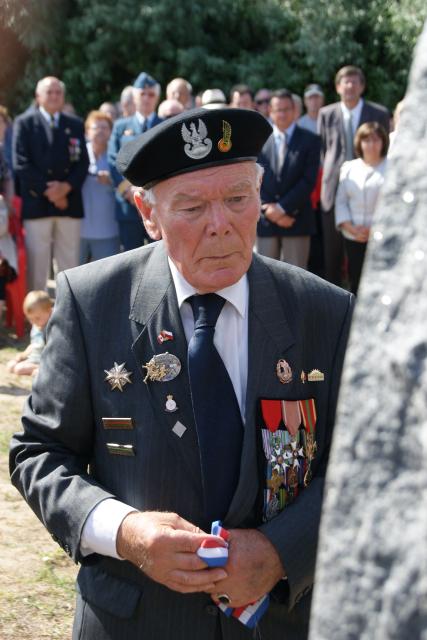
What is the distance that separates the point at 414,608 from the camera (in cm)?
61

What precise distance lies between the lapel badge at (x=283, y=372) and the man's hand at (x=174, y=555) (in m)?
0.38

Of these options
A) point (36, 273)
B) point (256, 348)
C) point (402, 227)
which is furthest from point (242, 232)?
point (36, 273)

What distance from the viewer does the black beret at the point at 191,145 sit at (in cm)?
222

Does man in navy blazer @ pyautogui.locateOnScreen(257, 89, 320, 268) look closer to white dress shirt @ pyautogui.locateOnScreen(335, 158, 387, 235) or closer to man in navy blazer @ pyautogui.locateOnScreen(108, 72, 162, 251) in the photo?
white dress shirt @ pyautogui.locateOnScreen(335, 158, 387, 235)

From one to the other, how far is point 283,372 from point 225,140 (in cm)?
52

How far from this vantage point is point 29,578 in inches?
186

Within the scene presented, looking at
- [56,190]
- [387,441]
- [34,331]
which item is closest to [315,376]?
[387,441]

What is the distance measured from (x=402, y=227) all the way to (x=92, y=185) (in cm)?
988

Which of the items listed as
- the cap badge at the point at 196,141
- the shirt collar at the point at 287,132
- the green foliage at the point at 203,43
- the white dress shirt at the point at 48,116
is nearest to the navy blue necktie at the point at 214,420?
the cap badge at the point at 196,141

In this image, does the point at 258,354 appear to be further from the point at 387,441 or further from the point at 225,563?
the point at 387,441

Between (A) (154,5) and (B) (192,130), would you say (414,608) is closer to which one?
(B) (192,130)

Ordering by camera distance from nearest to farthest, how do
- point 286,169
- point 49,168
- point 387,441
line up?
point 387,441 < point 286,169 < point 49,168

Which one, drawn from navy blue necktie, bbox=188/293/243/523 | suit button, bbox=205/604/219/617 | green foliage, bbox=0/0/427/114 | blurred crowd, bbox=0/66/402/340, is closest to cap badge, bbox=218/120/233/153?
navy blue necktie, bbox=188/293/243/523

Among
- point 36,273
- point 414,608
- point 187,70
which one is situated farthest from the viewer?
point 187,70
